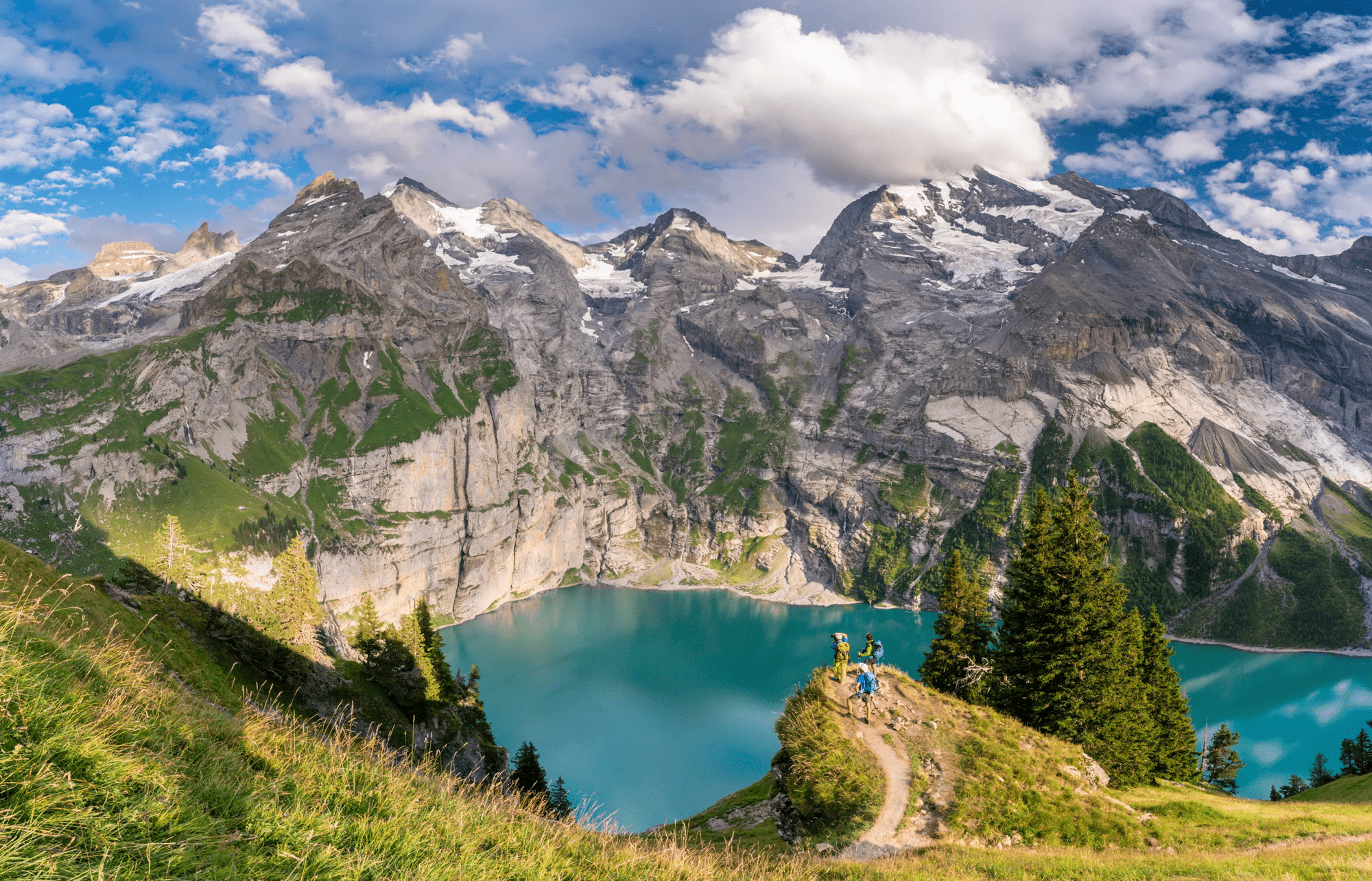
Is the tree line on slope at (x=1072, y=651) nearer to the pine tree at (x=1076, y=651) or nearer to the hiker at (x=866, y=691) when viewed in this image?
the pine tree at (x=1076, y=651)

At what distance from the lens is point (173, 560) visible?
5975cm

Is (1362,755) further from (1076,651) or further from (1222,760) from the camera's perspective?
(1076,651)

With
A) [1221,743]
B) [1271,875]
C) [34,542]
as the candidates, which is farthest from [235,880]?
[34,542]

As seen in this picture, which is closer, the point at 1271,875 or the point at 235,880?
the point at 235,880

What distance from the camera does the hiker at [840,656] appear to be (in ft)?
74.6

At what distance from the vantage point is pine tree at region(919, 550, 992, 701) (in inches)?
1486

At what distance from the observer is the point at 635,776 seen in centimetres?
9194

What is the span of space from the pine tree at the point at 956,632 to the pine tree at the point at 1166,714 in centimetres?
935

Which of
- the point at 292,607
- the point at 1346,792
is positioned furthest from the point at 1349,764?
the point at 292,607

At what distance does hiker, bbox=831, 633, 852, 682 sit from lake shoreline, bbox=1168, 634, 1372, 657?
648 feet

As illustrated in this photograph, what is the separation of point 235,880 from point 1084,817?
2288cm

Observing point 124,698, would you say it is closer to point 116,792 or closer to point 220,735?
point 220,735

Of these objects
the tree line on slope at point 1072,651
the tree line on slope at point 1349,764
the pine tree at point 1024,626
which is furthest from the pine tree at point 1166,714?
the tree line on slope at point 1349,764

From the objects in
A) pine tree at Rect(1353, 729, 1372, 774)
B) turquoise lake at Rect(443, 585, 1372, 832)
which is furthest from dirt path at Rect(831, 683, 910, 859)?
pine tree at Rect(1353, 729, 1372, 774)
